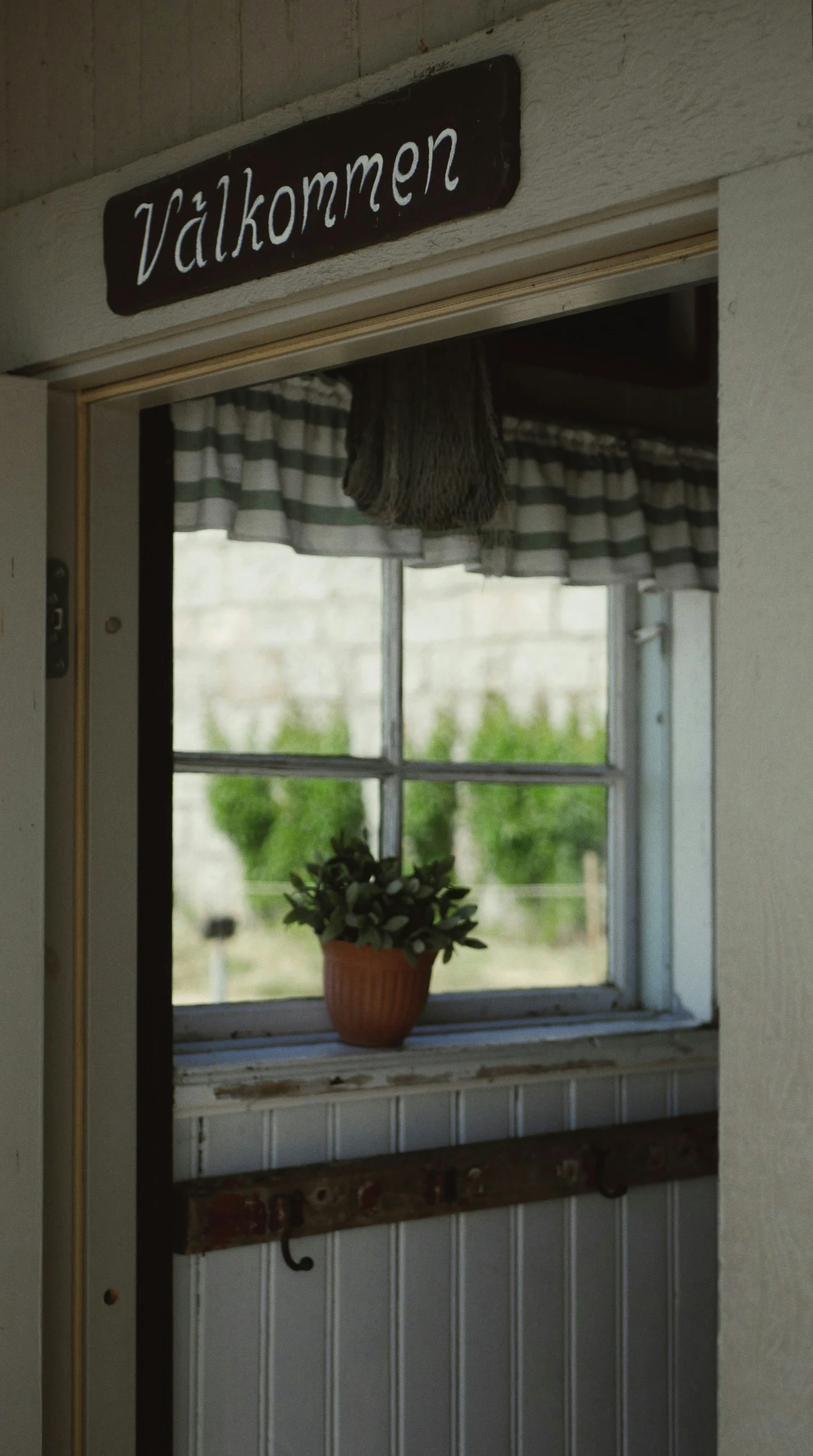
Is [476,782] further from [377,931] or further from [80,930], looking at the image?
[80,930]

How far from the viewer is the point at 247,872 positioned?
275 cm

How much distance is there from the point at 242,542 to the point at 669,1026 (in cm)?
124

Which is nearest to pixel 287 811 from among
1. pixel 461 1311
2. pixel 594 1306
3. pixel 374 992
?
pixel 374 992

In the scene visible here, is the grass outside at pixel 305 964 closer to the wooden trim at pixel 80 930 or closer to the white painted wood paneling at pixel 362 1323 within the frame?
the white painted wood paneling at pixel 362 1323

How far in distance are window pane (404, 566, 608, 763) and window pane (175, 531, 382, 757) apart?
10 cm

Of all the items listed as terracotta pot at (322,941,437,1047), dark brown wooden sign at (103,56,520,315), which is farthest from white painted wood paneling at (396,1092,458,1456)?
dark brown wooden sign at (103,56,520,315)

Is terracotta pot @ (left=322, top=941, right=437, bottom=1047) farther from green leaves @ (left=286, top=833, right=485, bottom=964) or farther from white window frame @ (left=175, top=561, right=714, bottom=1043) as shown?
white window frame @ (left=175, top=561, right=714, bottom=1043)

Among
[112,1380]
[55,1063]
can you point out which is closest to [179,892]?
[55,1063]

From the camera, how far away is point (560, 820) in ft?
10.2

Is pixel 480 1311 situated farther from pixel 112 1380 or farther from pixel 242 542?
pixel 242 542

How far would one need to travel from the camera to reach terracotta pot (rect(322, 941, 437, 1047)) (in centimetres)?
A: 259

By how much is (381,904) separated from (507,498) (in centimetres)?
77

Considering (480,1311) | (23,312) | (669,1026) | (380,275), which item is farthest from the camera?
(669,1026)

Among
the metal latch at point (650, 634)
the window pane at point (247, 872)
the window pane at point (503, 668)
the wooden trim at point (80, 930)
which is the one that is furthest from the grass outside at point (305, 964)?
the metal latch at point (650, 634)
